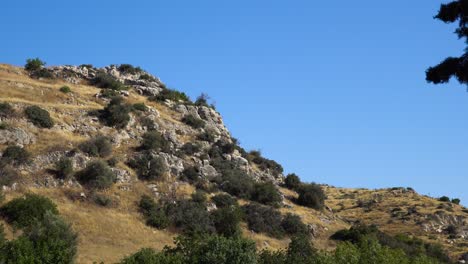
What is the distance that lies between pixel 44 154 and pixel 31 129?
17.4 feet

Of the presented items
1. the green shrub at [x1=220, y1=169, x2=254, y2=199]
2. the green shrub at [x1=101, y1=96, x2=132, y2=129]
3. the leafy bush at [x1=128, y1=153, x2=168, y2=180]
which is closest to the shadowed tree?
the leafy bush at [x1=128, y1=153, x2=168, y2=180]

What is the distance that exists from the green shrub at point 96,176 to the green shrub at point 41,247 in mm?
17742

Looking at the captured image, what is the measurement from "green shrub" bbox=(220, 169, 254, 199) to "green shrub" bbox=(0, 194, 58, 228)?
2620 cm

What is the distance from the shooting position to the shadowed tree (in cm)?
1556

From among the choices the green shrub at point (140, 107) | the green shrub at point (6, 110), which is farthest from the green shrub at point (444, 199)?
the green shrub at point (6, 110)

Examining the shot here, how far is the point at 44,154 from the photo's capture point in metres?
60.2

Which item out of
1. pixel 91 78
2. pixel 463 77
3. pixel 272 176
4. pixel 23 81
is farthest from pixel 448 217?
pixel 463 77

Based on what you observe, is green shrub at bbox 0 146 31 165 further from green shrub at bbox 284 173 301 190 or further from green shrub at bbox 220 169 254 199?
green shrub at bbox 284 173 301 190

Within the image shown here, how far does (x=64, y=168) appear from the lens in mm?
58406

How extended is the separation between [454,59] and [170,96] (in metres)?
76.9

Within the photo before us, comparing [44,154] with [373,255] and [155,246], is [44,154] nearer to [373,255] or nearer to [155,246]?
[155,246]

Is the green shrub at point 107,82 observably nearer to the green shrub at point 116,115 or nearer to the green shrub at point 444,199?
the green shrub at point 116,115

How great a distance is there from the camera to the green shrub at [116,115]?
7219cm

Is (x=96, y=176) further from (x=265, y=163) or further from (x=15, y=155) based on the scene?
(x=265, y=163)
